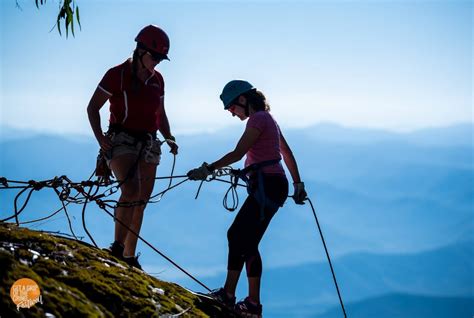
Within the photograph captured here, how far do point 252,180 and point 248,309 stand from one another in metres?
1.61

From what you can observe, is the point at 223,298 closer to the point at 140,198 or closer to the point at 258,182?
the point at 258,182

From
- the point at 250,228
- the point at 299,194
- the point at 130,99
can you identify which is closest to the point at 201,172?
the point at 250,228

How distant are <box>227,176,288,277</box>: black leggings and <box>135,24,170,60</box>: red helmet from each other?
2.13 metres

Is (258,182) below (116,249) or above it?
above

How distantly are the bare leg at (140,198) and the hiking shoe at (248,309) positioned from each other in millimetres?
1576

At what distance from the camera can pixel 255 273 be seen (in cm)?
793

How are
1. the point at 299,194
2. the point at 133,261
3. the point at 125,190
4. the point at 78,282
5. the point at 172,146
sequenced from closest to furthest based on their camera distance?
the point at 78,282
the point at 125,190
the point at 133,261
the point at 299,194
the point at 172,146

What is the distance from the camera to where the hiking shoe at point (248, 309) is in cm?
781

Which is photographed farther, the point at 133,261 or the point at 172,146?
the point at 172,146

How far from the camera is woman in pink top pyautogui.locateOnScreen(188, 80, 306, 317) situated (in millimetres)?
7668

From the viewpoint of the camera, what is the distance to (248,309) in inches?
310

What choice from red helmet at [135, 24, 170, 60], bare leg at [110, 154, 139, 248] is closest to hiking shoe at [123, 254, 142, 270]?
bare leg at [110, 154, 139, 248]

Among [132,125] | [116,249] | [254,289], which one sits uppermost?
[132,125]

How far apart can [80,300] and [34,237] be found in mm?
1232
